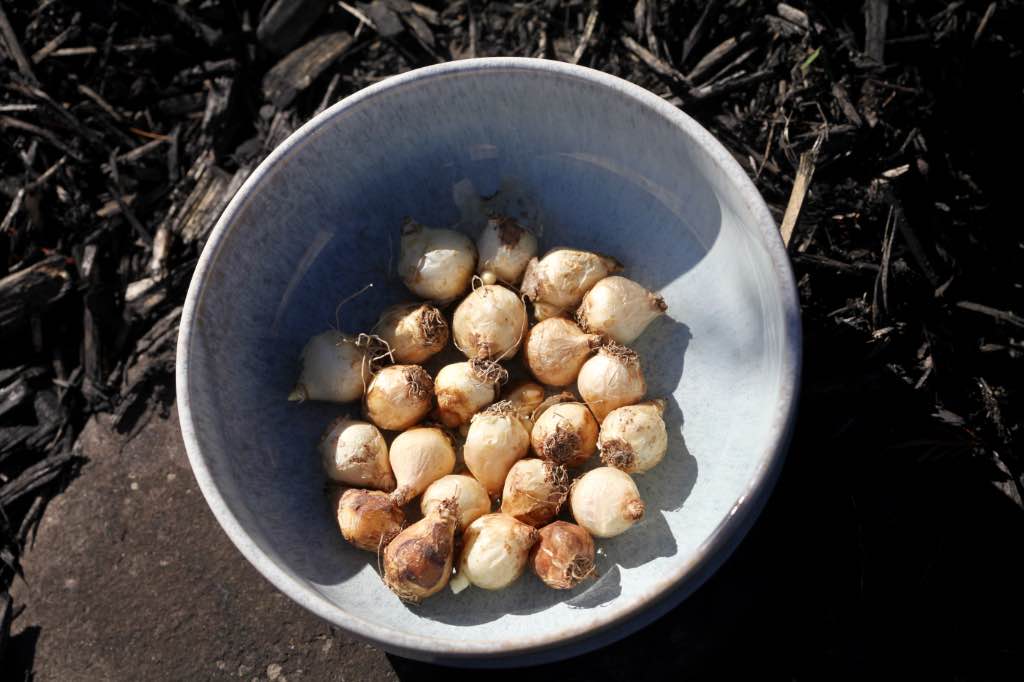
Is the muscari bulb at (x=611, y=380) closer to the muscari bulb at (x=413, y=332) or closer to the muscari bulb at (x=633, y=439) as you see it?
the muscari bulb at (x=633, y=439)

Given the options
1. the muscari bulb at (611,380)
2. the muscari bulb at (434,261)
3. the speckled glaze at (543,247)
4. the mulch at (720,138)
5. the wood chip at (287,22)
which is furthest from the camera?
the wood chip at (287,22)

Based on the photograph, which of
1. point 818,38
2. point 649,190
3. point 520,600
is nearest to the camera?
point 520,600

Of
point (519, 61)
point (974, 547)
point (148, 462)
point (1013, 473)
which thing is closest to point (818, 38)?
point (519, 61)

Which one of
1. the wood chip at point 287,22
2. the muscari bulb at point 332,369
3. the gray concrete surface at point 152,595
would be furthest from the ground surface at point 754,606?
the wood chip at point 287,22

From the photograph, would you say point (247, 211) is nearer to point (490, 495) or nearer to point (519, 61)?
point (519, 61)

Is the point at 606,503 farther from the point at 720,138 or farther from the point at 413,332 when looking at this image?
the point at 720,138
